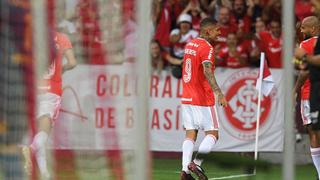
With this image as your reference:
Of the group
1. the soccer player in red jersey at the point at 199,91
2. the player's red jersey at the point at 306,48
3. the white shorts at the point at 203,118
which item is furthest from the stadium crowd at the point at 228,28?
the white shorts at the point at 203,118

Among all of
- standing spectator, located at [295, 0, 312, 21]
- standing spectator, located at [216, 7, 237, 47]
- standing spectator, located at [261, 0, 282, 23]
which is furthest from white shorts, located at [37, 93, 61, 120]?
standing spectator, located at [261, 0, 282, 23]

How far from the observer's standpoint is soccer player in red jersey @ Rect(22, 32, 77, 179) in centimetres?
564

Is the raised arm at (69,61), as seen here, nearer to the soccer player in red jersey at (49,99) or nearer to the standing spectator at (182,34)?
the soccer player in red jersey at (49,99)

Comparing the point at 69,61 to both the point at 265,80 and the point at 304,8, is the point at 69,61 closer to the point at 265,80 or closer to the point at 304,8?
the point at 265,80

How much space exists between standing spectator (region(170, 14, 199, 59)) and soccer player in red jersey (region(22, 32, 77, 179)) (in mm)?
9461

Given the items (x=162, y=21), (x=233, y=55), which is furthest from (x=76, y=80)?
(x=162, y=21)

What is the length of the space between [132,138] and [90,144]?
450 mm

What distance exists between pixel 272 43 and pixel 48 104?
9.65 meters

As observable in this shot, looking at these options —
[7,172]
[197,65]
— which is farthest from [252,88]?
[7,172]

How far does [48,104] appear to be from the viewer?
250 inches

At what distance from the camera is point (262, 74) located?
44.5 feet

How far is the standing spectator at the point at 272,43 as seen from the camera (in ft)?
51.0

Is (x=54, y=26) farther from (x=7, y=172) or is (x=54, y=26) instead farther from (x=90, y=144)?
(x=7, y=172)

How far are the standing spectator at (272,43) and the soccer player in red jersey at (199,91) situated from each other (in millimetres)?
3140
